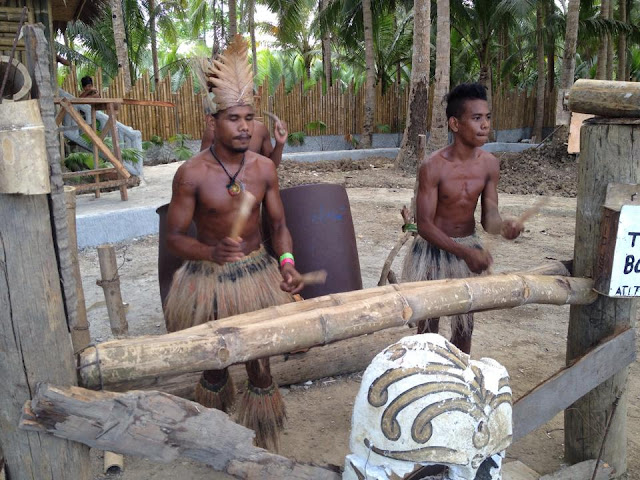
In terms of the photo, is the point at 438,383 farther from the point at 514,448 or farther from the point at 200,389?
the point at 514,448

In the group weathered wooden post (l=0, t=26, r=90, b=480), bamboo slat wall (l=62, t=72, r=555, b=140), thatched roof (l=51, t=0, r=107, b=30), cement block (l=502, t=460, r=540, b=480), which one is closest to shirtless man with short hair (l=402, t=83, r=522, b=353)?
cement block (l=502, t=460, r=540, b=480)

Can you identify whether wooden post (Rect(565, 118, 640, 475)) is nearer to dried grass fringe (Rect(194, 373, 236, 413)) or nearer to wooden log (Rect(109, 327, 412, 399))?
wooden log (Rect(109, 327, 412, 399))

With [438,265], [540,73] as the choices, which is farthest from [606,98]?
[540,73]

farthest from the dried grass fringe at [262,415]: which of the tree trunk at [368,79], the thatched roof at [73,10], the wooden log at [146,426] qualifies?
the tree trunk at [368,79]

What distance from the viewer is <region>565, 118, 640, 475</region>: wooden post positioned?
2.15 m

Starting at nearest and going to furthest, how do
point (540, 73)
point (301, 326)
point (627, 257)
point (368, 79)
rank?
point (301, 326) < point (627, 257) < point (368, 79) < point (540, 73)

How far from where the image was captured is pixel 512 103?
1948cm

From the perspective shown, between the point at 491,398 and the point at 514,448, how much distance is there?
→ 1.91 metres

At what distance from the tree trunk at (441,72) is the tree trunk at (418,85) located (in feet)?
0.91

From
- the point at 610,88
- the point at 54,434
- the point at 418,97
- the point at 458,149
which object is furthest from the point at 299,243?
the point at 418,97

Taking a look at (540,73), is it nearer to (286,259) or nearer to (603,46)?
(603,46)

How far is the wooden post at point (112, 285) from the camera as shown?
346 centimetres

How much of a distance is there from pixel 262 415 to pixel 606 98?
6.34 ft

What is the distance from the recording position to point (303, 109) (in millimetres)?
15883
